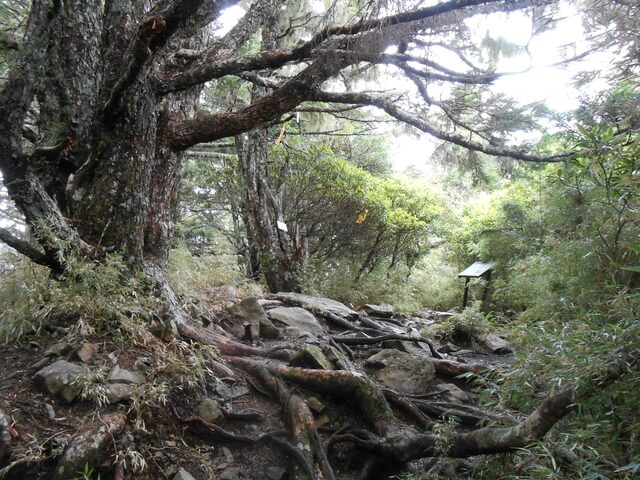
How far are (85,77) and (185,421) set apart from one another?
10.3 feet

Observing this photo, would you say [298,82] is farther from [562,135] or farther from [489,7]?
[562,135]

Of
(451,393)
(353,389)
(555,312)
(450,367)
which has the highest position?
(555,312)

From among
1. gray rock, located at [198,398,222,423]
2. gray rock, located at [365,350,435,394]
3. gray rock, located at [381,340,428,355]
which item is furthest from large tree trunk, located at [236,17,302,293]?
gray rock, located at [198,398,222,423]

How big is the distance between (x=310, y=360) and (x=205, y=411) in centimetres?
97

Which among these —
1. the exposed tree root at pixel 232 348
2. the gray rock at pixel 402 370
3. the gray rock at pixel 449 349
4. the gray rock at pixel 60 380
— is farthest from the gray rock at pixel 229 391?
the gray rock at pixel 449 349

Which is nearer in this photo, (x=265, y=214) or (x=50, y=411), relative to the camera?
(x=50, y=411)

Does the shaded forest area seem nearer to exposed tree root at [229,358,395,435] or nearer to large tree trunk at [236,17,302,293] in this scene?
exposed tree root at [229,358,395,435]

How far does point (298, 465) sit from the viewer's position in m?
2.48

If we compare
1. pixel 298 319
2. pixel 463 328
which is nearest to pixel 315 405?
pixel 298 319

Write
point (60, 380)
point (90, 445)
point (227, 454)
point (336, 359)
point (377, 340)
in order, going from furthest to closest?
point (377, 340) → point (336, 359) → point (227, 454) → point (60, 380) → point (90, 445)

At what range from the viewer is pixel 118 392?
2334mm

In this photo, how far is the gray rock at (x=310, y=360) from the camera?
10.9ft

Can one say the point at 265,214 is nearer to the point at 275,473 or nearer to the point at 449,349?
the point at 449,349

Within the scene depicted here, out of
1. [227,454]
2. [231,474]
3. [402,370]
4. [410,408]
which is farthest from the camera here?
[402,370]
